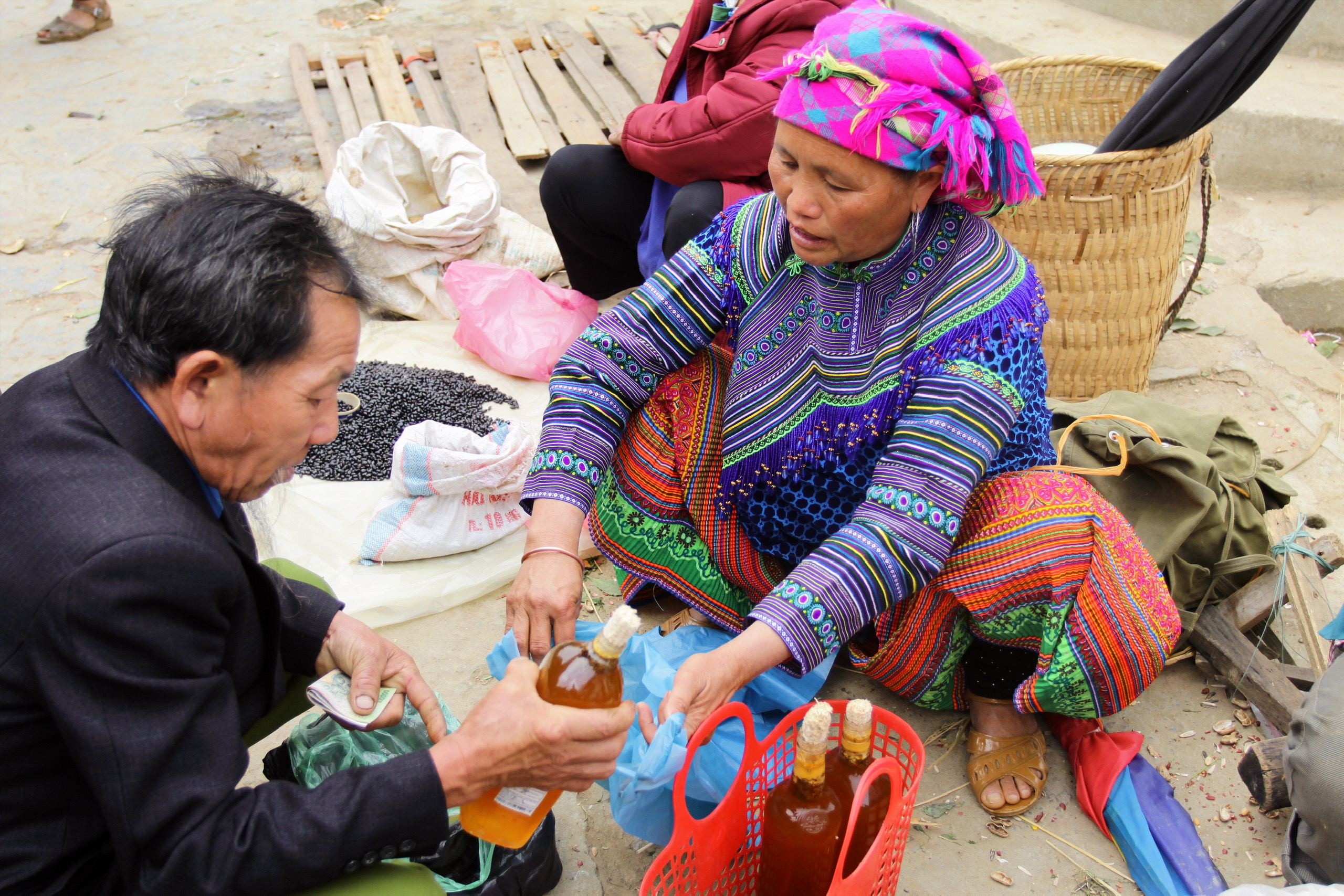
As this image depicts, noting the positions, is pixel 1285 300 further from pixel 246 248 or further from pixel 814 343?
pixel 246 248

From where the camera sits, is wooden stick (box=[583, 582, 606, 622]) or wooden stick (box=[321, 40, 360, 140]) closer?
wooden stick (box=[583, 582, 606, 622])

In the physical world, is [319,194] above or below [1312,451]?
below

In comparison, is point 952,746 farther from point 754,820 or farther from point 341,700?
point 341,700

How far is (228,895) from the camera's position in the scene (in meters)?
1.19

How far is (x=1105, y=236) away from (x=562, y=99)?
346 cm

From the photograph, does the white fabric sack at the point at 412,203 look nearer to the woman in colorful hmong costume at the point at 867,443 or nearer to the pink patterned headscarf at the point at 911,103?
the woman in colorful hmong costume at the point at 867,443

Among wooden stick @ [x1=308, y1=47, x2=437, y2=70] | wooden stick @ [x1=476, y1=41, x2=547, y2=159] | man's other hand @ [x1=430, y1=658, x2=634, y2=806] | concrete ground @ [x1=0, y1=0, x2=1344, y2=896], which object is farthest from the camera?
wooden stick @ [x1=308, y1=47, x2=437, y2=70]

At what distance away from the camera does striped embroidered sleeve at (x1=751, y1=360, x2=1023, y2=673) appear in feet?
5.60

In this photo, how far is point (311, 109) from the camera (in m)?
5.45

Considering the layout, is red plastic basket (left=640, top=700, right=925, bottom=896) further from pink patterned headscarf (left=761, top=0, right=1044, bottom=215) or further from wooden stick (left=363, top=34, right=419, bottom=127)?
wooden stick (left=363, top=34, right=419, bottom=127)

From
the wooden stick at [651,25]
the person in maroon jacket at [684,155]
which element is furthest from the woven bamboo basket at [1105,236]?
the wooden stick at [651,25]

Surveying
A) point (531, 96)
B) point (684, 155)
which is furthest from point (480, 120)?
point (684, 155)

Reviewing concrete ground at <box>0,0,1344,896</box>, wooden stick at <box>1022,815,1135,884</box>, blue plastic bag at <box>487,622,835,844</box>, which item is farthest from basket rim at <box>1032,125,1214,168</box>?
wooden stick at <box>1022,815,1135,884</box>

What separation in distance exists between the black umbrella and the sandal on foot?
715 centimetres
